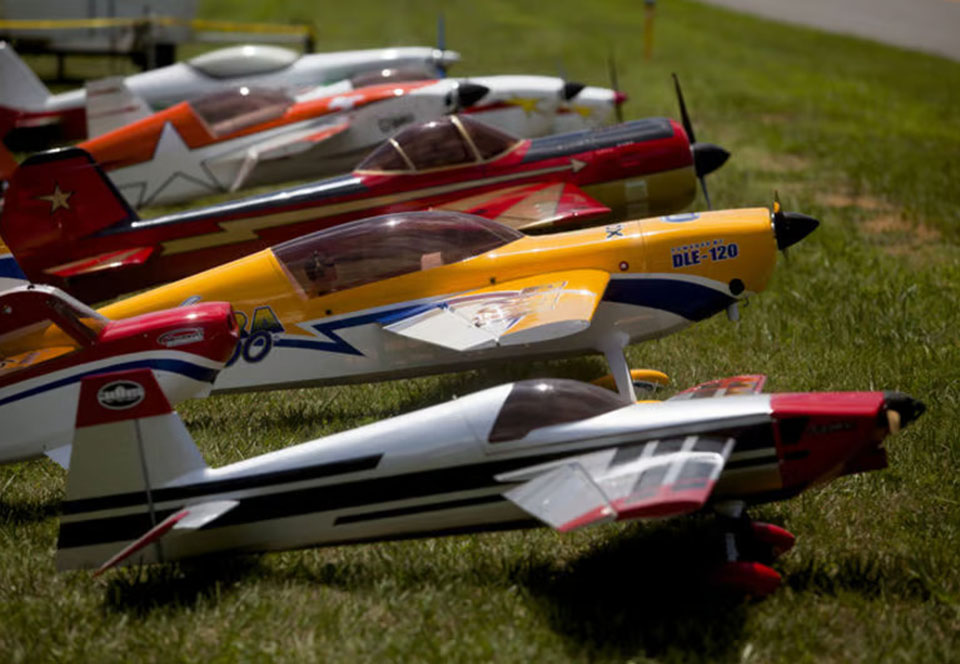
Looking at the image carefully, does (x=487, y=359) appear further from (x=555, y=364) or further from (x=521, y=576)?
(x=521, y=576)

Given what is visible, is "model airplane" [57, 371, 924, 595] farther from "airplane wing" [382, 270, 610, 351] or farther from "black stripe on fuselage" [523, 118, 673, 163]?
"black stripe on fuselage" [523, 118, 673, 163]

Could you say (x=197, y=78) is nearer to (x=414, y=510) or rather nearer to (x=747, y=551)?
(x=414, y=510)

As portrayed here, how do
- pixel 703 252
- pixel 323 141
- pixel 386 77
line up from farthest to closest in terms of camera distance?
pixel 386 77
pixel 323 141
pixel 703 252

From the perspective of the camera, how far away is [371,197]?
1041 cm

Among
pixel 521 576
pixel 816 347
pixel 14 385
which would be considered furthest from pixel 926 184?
pixel 14 385

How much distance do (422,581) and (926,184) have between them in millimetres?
11332

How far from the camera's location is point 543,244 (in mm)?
8383

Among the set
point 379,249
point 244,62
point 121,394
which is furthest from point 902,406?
point 244,62

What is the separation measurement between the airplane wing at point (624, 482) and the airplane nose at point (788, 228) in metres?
3.02

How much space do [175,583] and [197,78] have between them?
1217 centimetres

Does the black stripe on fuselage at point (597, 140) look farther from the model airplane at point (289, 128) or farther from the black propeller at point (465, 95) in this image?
the model airplane at point (289, 128)

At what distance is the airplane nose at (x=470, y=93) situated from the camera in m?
13.1

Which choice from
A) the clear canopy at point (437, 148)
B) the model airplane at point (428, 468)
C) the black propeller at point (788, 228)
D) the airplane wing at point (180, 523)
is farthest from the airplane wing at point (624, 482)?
the clear canopy at point (437, 148)

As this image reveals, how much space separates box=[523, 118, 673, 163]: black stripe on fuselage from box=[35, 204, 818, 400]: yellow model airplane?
96.3 inches
